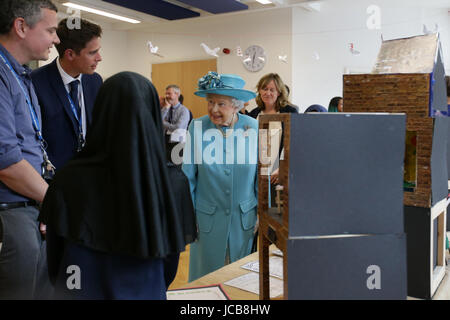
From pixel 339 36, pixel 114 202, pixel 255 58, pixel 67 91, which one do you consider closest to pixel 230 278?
pixel 114 202

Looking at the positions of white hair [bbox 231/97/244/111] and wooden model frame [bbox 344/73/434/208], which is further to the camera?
white hair [bbox 231/97/244/111]

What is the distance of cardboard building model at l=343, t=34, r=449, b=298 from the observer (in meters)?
1.04

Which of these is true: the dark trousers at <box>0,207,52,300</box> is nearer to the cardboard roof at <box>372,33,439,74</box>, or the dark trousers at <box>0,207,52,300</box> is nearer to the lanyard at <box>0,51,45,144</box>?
the lanyard at <box>0,51,45,144</box>

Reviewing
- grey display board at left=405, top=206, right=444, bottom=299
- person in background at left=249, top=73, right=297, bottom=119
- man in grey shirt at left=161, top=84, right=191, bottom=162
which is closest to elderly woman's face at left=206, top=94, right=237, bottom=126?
grey display board at left=405, top=206, right=444, bottom=299

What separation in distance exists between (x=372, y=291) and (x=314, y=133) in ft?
1.22

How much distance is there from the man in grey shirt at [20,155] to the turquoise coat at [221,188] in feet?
2.45

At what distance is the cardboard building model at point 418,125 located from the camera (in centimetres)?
104

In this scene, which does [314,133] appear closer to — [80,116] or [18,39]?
[18,39]

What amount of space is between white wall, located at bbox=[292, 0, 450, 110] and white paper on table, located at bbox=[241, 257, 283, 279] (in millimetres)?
5561

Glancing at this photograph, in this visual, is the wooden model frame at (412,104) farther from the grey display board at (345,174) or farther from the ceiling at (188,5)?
the ceiling at (188,5)

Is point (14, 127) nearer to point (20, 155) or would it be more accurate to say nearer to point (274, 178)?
point (20, 155)

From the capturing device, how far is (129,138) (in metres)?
0.94

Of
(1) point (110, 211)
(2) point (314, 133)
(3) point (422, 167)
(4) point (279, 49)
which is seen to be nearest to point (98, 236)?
(1) point (110, 211)

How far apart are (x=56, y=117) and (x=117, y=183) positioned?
4.01ft
